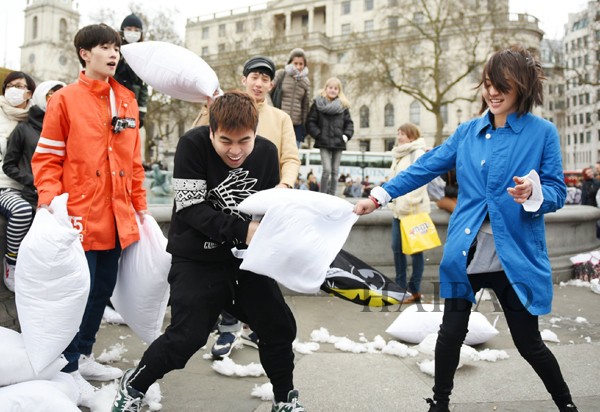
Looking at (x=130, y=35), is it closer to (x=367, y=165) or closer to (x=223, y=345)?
(x=223, y=345)

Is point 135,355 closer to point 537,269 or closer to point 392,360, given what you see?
point 392,360

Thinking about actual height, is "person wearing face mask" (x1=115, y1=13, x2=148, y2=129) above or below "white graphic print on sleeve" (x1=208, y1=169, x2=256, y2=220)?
above

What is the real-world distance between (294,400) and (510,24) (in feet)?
103

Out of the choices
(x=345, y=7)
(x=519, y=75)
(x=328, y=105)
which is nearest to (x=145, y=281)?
(x=519, y=75)

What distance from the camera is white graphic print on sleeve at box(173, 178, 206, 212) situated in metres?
2.59

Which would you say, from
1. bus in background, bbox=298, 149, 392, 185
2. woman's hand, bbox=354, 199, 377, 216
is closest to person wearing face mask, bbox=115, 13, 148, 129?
woman's hand, bbox=354, 199, 377, 216

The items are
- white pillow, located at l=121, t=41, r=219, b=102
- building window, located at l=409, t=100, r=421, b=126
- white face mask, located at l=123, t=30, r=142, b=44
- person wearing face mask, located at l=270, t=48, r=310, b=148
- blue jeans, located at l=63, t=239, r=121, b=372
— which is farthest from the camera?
building window, located at l=409, t=100, r=421, b=126

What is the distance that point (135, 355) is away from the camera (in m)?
3.99

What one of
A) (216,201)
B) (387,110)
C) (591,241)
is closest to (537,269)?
(216,201)

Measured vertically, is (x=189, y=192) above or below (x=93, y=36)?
below

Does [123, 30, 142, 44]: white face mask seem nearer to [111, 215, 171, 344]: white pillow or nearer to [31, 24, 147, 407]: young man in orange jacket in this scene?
[31, 24, 147, 407]: young man in orange jacket

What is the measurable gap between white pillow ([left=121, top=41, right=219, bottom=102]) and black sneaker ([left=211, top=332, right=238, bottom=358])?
5.62 feet

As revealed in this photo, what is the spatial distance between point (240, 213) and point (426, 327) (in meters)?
2.28

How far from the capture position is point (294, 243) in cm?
252
